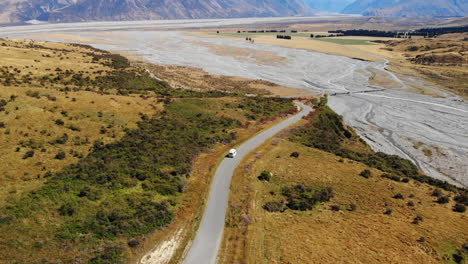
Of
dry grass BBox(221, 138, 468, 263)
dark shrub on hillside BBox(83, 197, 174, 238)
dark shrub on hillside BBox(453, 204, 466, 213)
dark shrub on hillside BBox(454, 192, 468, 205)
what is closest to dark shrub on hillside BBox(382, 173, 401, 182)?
dry grass BBox(221, 138, 468, 263)

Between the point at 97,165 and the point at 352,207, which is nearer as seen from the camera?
the point at 352,207

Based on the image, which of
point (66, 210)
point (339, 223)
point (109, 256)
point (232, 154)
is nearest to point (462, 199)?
point (339, 223)

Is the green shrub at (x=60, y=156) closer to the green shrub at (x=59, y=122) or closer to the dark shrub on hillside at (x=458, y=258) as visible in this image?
the green shrub at (x=59, y=122)

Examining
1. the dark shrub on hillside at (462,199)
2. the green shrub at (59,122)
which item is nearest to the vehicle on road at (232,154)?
the green shrub at (59,122)

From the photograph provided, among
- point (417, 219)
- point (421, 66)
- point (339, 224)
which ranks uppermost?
point (421, 66)

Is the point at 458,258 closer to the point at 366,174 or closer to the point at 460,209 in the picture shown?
the point at 460,209

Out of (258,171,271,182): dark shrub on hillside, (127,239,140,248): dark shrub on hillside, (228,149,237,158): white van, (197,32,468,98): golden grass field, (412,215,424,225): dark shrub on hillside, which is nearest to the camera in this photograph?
(127,239,140,248): dark shrub on hillside

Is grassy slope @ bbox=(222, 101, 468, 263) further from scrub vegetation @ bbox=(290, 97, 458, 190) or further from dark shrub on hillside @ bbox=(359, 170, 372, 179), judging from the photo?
scrub vegetation @ bbox=(290, 97, 458, 190)
